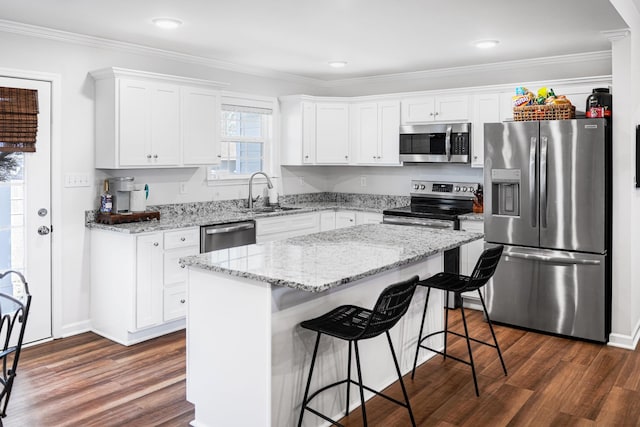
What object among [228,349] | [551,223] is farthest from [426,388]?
[551,223]

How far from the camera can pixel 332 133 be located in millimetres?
6133

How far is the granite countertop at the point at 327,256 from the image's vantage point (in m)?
2.44

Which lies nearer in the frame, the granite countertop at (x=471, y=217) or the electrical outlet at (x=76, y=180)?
the electrical outlet at (x=76, y=180)

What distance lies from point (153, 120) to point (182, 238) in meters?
1.00

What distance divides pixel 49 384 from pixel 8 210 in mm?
1367

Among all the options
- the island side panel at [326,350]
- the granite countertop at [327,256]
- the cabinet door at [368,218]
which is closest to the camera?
the granite countertop at [327,256]

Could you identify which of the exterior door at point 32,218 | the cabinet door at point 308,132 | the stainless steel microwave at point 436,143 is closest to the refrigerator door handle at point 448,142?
the stainless steel microwave at point 436,143

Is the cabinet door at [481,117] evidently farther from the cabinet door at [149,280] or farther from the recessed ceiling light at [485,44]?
the cabinet door at [149,280]

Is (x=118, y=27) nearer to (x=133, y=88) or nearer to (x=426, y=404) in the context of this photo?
(x=133, y=88)

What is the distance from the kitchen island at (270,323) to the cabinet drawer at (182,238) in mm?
1336

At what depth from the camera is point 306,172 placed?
6.48 metres

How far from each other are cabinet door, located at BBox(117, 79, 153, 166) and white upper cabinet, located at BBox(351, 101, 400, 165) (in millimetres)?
2461

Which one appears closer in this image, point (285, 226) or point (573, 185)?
point (573, 185)

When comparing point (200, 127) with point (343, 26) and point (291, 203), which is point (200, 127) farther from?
point (291, 203)
